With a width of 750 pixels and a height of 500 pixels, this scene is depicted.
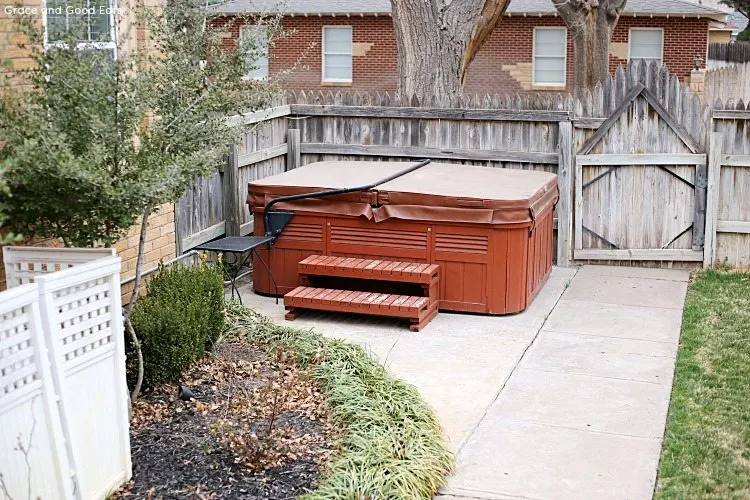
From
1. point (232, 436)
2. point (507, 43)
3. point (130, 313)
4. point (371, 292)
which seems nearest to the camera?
point (232, 436)

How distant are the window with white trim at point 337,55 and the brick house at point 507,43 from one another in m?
0.03

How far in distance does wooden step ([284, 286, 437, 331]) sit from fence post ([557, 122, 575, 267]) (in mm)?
2942

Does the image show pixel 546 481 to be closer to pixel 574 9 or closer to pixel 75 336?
pixel 75 336

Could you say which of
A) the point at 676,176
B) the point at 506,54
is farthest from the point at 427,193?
the point at 506,54

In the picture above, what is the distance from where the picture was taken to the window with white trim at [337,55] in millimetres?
29359

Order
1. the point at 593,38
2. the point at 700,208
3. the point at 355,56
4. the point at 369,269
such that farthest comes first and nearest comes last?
the point at 355,56 → the point at 593,38 → the point at 700,208 → the point at 369,269

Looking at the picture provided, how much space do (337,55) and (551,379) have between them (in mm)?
22668

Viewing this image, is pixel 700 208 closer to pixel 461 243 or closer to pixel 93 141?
pixel 461 243

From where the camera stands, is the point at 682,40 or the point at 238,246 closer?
the point at 238,246

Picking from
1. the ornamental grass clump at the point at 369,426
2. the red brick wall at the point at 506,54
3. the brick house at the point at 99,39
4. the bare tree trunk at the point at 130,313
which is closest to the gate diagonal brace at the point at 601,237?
the ornamental grass clump at the point at 369,426

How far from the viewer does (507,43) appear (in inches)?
1117

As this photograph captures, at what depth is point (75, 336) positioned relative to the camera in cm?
512

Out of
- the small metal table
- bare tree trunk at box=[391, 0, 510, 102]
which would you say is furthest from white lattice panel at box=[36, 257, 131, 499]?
bare tree trunk at box=[391, 0, 510, 102]

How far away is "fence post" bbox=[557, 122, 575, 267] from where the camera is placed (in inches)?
465
